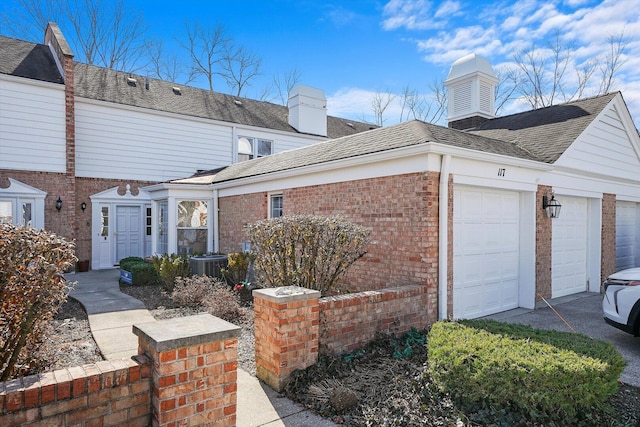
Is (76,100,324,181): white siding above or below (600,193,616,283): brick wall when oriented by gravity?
above

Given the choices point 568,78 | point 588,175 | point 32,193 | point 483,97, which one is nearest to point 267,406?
point 588,175

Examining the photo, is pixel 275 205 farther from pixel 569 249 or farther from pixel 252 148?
pixel 252 148

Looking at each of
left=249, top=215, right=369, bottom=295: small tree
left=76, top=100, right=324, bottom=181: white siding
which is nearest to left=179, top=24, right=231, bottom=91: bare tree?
left=76, top=100, right=324, bottom=181: white siding

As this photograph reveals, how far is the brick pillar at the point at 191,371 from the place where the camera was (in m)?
2.62

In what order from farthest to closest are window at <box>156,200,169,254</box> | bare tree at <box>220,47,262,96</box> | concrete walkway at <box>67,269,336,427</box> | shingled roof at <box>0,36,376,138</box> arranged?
bare tree at <box>220,47,262,96</box> < shingled roof at <box>0,36,376,138</box> < window at <box>156,200,169,254</box> < concrete walkway at <box>67,269,336,427</box>

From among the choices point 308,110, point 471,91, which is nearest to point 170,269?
point 471,91

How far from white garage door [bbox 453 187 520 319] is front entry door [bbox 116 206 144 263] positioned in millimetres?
11462

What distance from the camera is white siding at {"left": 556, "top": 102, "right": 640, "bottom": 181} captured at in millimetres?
8568

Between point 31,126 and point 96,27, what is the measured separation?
13.0 metres

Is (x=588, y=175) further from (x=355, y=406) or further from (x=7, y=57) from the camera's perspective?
(x=7, y=57)

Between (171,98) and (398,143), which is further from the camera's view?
(171,98)

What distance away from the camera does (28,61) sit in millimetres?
11984

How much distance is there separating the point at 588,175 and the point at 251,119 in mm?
12647

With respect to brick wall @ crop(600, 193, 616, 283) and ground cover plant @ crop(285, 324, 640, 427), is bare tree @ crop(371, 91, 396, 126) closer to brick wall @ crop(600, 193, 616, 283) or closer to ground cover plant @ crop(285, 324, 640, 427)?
brick wall @ crop(600, 193, 616, 283)
